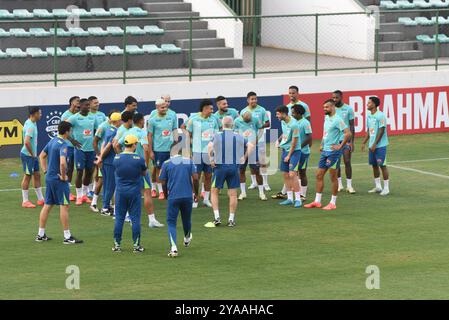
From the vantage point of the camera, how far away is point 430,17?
38.0m

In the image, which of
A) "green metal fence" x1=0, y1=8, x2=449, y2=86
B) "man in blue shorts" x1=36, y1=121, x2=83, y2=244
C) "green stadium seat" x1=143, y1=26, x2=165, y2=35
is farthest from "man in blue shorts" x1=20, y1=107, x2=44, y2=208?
"green stadium seat" x1=143, y1=26, x2=165, y2=35

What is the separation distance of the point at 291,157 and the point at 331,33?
13452 mm

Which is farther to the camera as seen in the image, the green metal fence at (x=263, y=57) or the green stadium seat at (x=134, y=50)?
the green stadium seat at (x=134, y=50)

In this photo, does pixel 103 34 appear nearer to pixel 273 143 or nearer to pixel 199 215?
pixel 273 143

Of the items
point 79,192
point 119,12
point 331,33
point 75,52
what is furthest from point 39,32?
point 79,192

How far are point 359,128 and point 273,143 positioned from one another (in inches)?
117

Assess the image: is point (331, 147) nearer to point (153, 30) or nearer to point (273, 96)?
point (273, 96)

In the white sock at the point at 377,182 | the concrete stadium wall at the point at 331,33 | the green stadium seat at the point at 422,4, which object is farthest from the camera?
the green stadium seat at the point at 422,4

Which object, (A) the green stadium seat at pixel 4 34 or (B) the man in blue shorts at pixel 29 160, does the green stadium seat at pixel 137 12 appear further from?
(B) the man in blue shorts at pixel 29 160

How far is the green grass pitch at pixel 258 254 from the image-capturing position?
16.6 meters

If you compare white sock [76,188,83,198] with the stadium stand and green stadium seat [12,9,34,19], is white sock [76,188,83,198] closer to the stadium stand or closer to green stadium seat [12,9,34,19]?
the stadium stand

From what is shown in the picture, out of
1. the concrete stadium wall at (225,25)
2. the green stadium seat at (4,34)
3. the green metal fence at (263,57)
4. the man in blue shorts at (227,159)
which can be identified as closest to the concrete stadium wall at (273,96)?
the green metal fence at (263,57)

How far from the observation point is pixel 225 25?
34.7 meters

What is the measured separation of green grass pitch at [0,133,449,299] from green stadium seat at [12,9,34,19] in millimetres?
9695
